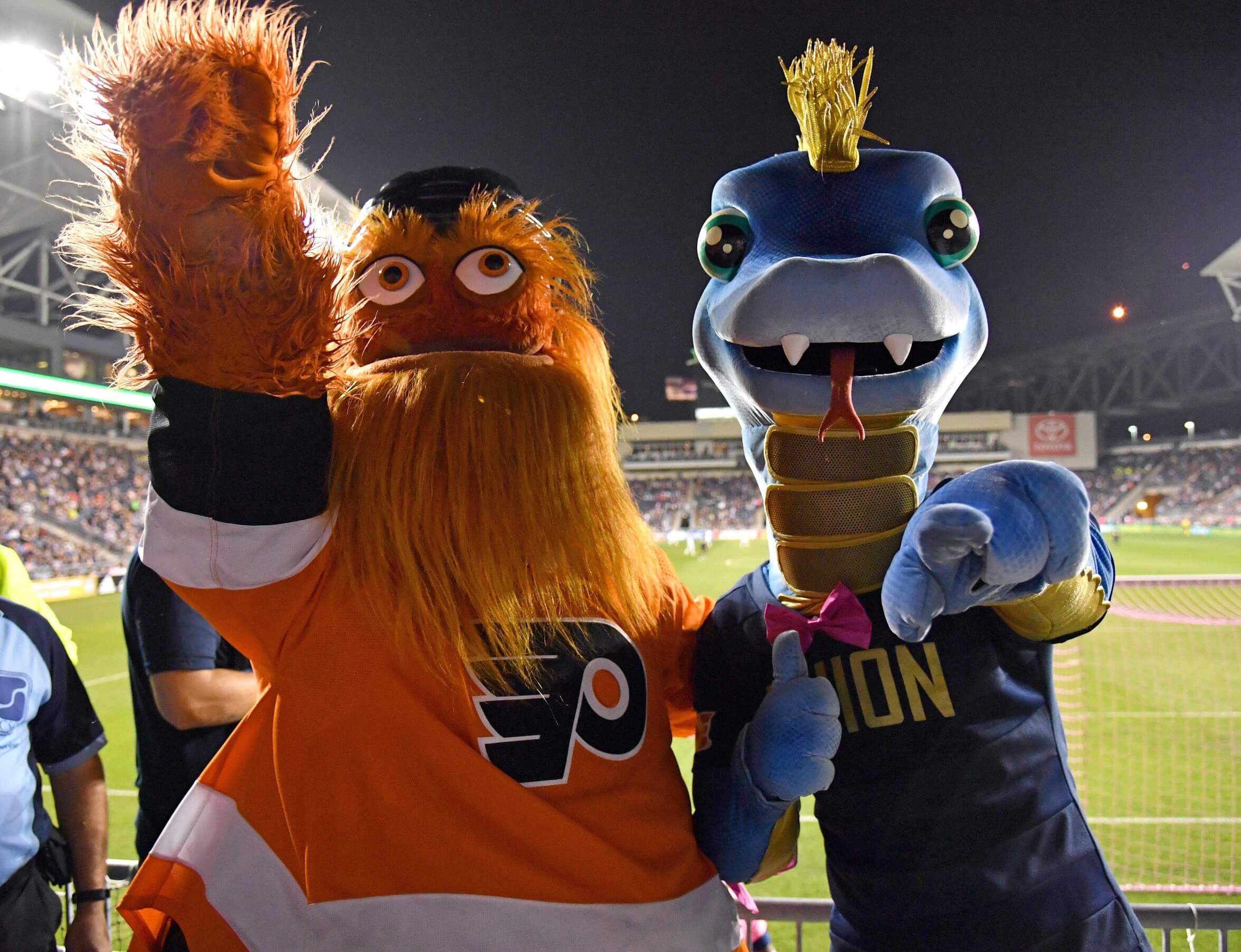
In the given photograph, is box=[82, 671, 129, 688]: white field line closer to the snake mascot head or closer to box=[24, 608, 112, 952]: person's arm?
box=[24, 608, 112, 952]: person's arm

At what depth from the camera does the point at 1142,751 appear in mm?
4633

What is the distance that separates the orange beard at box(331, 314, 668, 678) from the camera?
902 millimetres

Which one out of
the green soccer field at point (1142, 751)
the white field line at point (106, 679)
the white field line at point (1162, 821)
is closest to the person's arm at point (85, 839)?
the green soccer field at point (1142, 751)

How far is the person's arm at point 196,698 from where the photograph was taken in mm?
1684

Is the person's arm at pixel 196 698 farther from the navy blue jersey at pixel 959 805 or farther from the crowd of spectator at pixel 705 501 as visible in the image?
the crowd of spectator at pixel 705 501

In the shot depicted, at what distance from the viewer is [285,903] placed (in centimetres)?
83

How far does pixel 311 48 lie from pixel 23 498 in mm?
19229

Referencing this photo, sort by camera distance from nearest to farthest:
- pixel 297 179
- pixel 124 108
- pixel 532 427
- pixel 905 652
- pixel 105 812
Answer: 1. pixel 124 108
2. pixel 297 179
3. pixel 532 427
4. pixel 905 652
5. pixel 105 812

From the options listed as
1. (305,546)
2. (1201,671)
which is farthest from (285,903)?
(1201,671)

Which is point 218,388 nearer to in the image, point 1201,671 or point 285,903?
point 285,903

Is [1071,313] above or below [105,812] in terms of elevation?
above

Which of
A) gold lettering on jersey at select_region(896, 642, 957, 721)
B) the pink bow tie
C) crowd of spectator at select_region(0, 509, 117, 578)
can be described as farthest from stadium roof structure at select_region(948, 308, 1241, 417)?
the pink bow tie

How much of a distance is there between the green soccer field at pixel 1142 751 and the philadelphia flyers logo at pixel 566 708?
138 centimetres

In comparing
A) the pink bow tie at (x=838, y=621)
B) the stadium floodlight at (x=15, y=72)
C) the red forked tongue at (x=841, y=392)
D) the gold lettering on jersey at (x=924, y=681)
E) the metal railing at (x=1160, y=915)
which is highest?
the stadium floodlight at (x=15, y=72)
